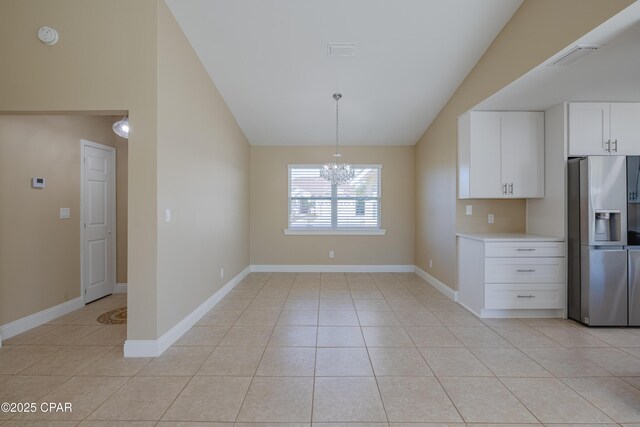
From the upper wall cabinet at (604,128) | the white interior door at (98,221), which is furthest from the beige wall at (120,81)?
the upper wall cabinet at (604,128)

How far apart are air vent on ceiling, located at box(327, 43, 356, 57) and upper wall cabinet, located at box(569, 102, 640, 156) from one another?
2623mm

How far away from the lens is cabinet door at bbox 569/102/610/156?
11.9 ft

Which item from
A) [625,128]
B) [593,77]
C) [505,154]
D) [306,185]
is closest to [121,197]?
[306,185]

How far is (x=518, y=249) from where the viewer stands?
3.66 m

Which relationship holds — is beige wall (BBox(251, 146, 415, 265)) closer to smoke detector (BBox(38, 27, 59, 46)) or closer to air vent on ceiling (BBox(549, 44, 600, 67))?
air vent on ceiling (BBox(549, 44, 600, 67))

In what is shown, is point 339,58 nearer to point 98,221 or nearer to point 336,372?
point 336,372

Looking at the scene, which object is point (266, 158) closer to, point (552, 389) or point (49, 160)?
point (49, 160)

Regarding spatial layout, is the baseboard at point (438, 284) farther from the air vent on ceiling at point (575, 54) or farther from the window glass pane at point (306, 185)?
the air vent on ceiling at point (575, 54)

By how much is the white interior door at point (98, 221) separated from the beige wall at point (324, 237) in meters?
2.45

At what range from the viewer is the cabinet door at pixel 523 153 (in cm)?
399

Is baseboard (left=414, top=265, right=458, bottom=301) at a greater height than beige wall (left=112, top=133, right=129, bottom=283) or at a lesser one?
lesser

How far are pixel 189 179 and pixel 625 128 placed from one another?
5027 millimetres

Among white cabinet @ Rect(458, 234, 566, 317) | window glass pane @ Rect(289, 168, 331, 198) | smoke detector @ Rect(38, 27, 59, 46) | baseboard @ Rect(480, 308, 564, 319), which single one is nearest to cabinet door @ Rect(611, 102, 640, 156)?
white cabinet @ Rect(458, 234, 566, 317)

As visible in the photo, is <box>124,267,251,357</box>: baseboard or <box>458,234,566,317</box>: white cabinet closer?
<box>124,267,251,357</box>: baseboard
